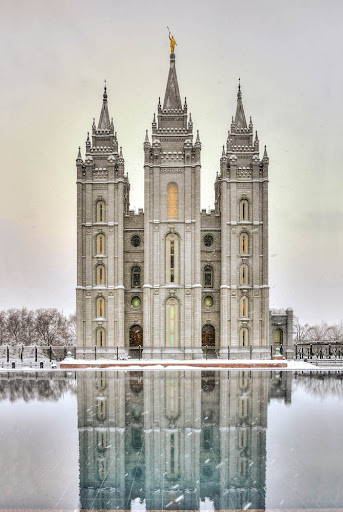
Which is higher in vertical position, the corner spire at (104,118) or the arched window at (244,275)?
the corner spire at (104,118)

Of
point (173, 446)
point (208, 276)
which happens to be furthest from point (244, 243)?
point (173, 446)

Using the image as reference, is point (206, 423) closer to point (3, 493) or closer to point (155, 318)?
point (3, 493)

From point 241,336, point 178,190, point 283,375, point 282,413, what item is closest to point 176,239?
point 178,190

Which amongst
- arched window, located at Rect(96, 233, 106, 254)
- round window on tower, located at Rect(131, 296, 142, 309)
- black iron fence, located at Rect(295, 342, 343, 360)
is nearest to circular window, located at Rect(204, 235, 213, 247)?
round window on tower, located at Rect(131, 296, 142, 309)

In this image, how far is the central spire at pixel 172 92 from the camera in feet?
159

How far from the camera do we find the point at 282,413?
60.2 feet

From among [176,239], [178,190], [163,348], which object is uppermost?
[178,190]

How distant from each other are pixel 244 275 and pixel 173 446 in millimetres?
33678

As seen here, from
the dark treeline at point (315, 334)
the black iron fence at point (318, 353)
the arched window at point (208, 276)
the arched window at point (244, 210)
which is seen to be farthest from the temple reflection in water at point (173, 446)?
the dark treeline at point (315, 334)

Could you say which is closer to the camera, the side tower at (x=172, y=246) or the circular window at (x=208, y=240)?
the side tower at (x=172, y=246)

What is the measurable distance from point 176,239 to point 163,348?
9429 mm

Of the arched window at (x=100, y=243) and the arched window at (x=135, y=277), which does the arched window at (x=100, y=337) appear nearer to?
the arched window at (x=135, y=277)

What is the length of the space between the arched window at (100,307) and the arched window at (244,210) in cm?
1411

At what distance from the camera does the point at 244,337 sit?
4584cm
